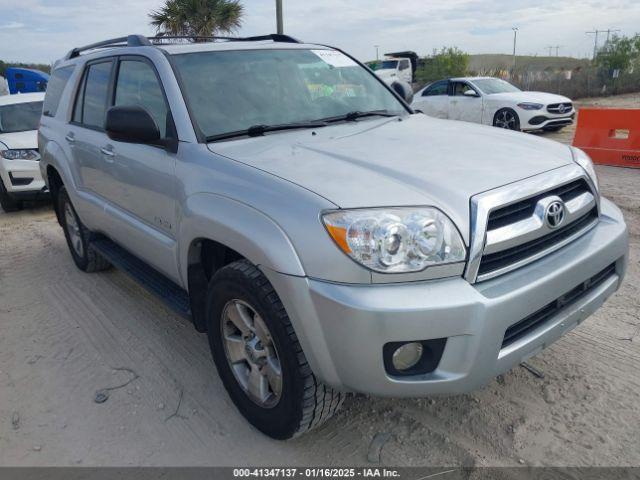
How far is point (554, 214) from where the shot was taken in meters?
2.35

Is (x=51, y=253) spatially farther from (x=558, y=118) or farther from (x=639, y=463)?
(x=558, y=118)

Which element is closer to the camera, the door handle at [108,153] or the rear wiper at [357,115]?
the rear wiper at [357,115]

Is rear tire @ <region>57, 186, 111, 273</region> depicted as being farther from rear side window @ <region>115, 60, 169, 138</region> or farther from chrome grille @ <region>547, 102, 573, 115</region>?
chrome grille @ <region>547, 102, 573, 115</region>

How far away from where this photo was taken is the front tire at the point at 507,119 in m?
12.1

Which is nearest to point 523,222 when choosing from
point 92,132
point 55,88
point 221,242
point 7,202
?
point 221,242

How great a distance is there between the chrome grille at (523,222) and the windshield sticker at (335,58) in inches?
72.2

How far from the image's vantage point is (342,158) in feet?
8.35

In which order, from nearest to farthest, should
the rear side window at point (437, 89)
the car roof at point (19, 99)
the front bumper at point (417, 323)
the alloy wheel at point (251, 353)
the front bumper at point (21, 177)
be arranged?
1. the front bumper at point (417, 323)
2. the alloy wheel at point (251, 353)
3. the front bumper at point (21, 177)
4. the car roof at point (19, 99)
5. the rear side window at point (437, 89)

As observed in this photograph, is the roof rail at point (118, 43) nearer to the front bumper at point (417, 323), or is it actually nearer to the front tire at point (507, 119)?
the front bumper at point (417, 323)

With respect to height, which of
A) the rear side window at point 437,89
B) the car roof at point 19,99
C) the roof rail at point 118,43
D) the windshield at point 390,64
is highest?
the roof rail at point 118,43

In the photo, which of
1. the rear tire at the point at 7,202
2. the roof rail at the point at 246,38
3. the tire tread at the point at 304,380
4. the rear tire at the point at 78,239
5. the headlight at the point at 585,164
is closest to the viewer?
A: the tire tread at the point at 304,380

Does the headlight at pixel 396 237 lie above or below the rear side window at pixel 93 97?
below

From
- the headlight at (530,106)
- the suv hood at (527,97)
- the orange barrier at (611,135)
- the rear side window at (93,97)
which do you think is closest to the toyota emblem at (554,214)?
the rear side window at (93,97)

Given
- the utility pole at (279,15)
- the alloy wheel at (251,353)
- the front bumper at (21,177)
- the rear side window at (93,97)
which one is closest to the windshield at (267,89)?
the alloy wheel at (251,353)
